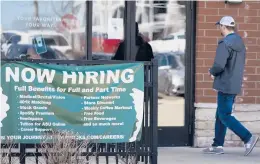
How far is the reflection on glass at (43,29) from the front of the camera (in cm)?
930

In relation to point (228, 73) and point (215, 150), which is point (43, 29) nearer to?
point (228, 73)

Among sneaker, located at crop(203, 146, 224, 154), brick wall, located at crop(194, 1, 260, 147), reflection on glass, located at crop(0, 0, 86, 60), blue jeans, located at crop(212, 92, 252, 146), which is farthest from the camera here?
brick wall, located at crop(194, 1, 260, 147)

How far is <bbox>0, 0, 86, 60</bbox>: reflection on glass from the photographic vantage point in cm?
930

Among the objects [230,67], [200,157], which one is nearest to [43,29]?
[230,67]

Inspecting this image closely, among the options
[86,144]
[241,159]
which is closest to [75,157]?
[86,144]

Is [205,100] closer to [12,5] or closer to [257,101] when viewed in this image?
[257,101]

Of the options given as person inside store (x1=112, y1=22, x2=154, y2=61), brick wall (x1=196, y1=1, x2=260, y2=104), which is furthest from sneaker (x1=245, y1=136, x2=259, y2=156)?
person inside store (x1=112, y1=22, x2=154, y2=61)

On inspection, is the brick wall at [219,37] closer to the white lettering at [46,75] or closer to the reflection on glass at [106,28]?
the reflection on glass at [106,28]

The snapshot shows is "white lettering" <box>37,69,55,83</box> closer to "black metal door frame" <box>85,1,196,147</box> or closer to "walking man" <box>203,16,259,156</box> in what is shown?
"walking man" <box>203,16,259,156</box>

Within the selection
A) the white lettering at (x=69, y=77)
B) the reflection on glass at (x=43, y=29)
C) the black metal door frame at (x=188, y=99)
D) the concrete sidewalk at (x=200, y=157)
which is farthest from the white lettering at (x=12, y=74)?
the black metal door frame at (x=188, y=99)

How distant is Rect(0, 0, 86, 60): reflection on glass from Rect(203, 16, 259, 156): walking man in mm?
2008

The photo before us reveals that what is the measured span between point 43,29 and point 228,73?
2631mm

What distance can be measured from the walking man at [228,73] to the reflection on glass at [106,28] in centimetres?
153

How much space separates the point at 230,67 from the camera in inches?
340
